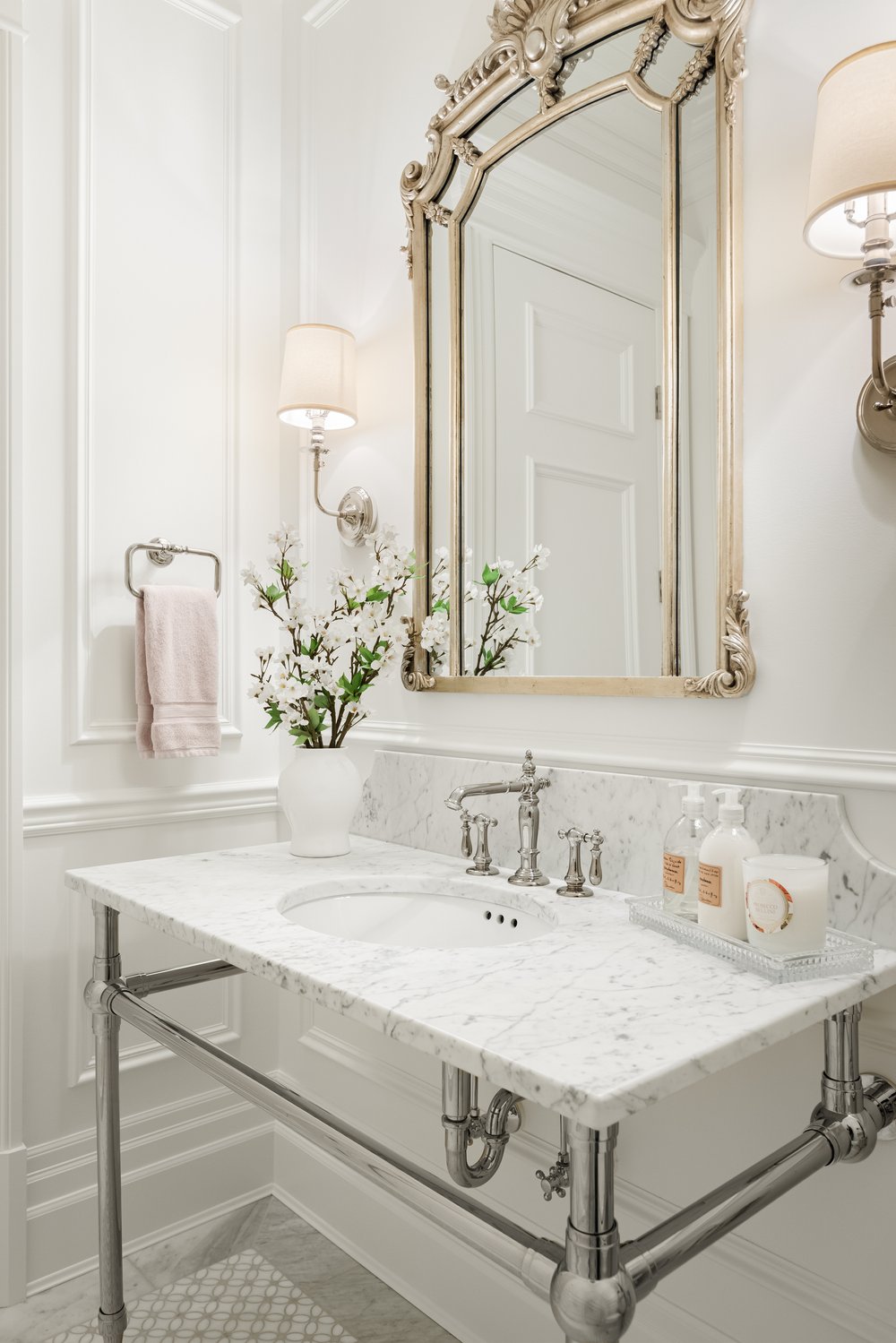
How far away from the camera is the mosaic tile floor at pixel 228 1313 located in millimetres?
1587

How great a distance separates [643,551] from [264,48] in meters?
1.60

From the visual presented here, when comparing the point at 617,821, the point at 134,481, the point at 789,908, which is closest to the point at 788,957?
the point at 789,908

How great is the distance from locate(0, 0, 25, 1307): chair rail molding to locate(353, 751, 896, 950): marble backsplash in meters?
0.66

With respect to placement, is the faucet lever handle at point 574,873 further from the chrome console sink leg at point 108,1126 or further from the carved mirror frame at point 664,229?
the chrome console sink leg at point 108,1126

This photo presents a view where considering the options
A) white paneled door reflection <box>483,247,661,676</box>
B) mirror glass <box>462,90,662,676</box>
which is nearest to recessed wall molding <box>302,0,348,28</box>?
mirror glass <box>462,90,662,676</box>

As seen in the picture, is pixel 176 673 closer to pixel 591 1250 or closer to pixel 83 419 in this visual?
pixel 83 419

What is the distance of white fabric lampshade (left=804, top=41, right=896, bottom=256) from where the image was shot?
100 cm

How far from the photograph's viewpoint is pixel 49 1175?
1.73 meters

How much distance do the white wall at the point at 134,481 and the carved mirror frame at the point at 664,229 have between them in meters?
0.48

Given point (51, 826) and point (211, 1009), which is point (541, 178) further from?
point (211, 1009)

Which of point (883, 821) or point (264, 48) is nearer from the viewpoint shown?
point (883, 821)

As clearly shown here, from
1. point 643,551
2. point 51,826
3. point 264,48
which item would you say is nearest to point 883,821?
point 643,551

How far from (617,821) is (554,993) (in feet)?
1.67

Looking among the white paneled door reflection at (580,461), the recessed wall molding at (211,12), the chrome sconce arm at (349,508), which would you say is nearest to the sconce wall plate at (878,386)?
the white paneled door reflection at (580,461)
